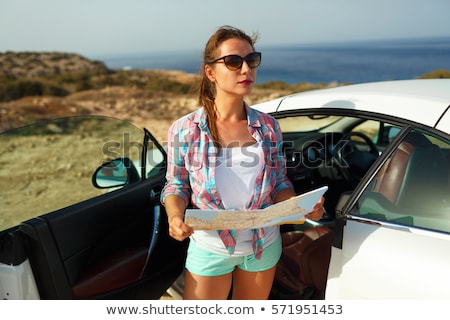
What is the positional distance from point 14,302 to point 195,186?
87 cm

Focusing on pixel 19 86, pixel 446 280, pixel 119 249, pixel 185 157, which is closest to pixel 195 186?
pixel 185 157

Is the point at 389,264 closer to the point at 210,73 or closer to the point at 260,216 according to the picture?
the point at 260,216

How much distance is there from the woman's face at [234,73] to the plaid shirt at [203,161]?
0.44 ft

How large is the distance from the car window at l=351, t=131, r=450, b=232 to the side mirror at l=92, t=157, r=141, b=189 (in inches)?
50.8

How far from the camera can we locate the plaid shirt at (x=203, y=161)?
5.80 ft

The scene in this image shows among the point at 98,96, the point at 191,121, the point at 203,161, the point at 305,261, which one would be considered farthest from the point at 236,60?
the point at 98,96

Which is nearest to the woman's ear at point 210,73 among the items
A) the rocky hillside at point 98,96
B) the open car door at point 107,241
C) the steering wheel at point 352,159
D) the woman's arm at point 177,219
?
the woman's arm at point 177,219

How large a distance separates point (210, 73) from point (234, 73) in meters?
0.15

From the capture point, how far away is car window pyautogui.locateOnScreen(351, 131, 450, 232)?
1.84 meters

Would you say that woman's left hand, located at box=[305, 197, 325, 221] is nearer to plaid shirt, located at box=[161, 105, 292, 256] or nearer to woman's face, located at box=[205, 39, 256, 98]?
plaid shirt, located at box=[161, 105, 292, 256]

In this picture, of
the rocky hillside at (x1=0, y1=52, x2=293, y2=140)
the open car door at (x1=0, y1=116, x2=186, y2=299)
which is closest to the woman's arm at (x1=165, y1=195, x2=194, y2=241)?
the open car door at (x1=0, y1=116, x2=186, y2=299)

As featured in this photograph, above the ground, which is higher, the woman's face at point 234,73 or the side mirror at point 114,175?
the woman's face at point 234,73

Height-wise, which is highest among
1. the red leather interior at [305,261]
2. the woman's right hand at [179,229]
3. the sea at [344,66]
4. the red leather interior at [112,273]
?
the woman's right hand at [179,229]

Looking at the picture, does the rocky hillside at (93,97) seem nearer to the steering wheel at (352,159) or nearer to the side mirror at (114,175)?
the steering wheel at (352,159)
